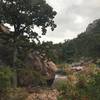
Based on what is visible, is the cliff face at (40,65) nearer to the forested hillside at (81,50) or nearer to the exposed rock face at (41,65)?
the exposed rock face at (41,65)

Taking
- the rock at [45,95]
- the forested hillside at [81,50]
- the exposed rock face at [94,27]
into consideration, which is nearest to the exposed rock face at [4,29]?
the rock at [45,95]

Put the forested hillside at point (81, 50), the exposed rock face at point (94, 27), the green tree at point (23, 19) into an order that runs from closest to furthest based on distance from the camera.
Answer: the green tree at point (23, 19) → the forested hillside at point (81, 50) → the exposed rock face at point (94, 27)

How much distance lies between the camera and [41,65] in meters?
41.4

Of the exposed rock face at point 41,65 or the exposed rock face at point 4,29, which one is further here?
the exposed rock face at point 4,29

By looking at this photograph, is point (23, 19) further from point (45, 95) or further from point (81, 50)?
point (81, 50)

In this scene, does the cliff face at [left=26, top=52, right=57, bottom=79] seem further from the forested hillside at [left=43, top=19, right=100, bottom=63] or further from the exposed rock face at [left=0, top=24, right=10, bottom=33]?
the forested hillside at [left=43, top=19, right=100, bottom=63]

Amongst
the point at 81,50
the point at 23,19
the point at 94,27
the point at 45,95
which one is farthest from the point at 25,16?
the point at 94,27

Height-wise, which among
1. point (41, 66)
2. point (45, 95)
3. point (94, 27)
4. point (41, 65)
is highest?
point (94, 27)

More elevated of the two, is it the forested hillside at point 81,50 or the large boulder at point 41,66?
the forested hillside at point 81,50

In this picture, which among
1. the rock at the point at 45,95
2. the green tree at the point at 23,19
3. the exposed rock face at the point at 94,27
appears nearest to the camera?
the rock at the point at 45,95

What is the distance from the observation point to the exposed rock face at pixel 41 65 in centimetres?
4088

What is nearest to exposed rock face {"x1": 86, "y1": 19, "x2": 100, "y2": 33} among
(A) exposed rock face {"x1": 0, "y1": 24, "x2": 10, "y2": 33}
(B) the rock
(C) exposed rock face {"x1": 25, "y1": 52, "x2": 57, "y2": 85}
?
(A) exposed rock face {"x1": 0, "y1": 24, "x2": 10, "y2": 33}

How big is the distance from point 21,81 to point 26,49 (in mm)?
3298

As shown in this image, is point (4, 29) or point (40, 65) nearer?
point (40, 65)
